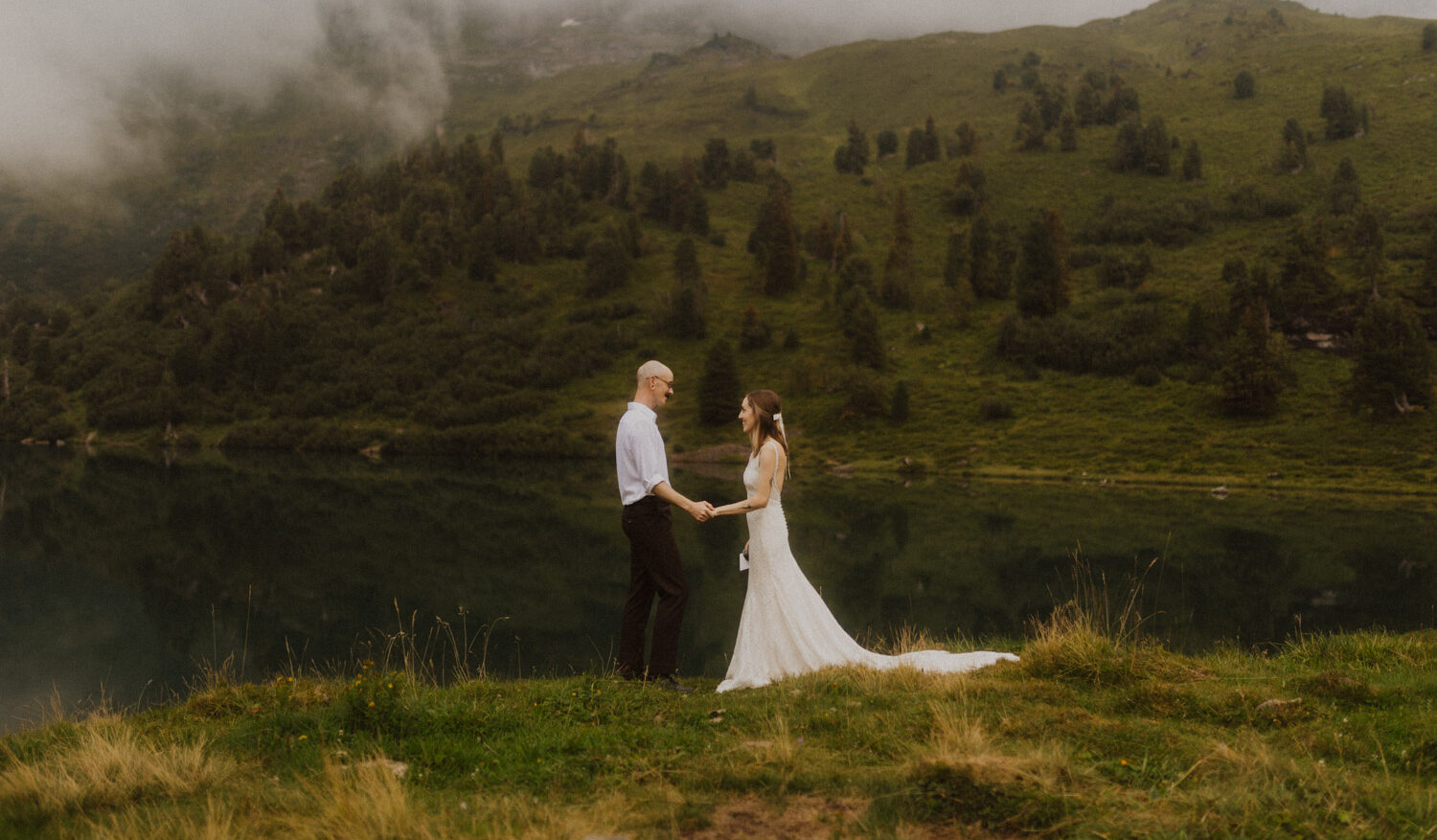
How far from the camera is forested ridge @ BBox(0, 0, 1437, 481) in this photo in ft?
275

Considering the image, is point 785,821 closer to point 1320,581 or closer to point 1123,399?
point 1320,581

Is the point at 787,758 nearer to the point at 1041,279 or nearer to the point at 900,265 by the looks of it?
the point at 1041,279

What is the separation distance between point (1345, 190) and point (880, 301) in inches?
2555

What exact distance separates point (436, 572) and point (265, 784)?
33.1m

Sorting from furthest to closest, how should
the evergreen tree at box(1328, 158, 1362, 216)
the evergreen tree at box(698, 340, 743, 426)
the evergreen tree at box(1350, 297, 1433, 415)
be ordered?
1. the evergreen tree at box(1328, 158, 1362, 216)
2. the evergreen tree at box(698, 340, 743, 426)
3. the evergreen tree at box(1350, 297, 1433, 415)

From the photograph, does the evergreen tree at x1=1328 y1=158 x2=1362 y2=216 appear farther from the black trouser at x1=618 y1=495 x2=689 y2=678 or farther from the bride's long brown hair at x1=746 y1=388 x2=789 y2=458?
the black trouser at x1=618 y1=495 x2=689 y2=678

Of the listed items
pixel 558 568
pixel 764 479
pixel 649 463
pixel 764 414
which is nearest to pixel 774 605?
pixel 764 479

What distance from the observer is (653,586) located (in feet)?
35.0

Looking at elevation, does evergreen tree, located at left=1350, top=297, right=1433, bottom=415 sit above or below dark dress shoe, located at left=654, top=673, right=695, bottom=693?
below

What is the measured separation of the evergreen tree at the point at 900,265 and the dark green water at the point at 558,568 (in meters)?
54.4

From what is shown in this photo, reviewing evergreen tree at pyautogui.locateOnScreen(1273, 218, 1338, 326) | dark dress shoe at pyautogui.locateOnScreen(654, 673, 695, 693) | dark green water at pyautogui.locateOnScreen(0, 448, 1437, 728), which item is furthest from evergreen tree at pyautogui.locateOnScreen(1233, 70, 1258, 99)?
dark dress shoe at pyautogui.locateOnScreen(654, 673, 695, 693)

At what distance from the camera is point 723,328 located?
121625mm

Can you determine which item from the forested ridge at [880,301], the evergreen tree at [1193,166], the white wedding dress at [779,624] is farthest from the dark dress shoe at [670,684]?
the evergreen tree at [1193,166]

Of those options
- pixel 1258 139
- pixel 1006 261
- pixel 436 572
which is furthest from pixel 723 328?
pixel 1258 139
